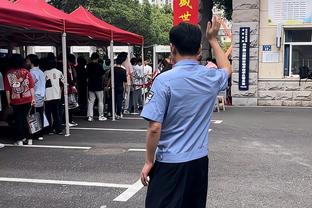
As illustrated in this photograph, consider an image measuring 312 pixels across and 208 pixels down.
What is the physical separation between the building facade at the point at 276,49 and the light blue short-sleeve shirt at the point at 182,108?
12890 millimetres

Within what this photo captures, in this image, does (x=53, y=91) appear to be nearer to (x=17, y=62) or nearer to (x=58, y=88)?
(x=58, y=88)

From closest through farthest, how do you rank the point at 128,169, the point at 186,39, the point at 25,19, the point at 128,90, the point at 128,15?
the point at 186,39
the point at 128,169
the point at 25,19
the point at 128,90
the point at 128,15

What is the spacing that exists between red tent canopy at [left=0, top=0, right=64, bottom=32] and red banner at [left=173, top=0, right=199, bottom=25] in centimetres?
676

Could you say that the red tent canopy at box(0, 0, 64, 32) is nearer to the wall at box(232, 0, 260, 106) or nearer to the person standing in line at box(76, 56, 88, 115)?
the person standing in line at box(76, 56, 88, 115)

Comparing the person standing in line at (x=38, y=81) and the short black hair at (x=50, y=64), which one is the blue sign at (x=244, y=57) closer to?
the short black hair at (x=50, y=64)

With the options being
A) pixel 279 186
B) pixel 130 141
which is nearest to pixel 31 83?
pixel 130 141

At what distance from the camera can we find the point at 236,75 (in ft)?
52.6

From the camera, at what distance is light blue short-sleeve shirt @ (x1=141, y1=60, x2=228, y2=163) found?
292cm

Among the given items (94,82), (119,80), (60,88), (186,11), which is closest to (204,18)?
(186,11)

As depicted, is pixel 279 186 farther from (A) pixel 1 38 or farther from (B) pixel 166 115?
(A) pixel 1 38

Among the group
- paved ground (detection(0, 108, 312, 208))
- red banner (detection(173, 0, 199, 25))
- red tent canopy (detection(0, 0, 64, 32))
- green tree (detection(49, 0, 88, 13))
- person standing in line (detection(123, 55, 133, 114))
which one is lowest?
paved ground (detection(0, 108, 312, 208))

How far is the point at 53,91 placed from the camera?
9562 millimetres

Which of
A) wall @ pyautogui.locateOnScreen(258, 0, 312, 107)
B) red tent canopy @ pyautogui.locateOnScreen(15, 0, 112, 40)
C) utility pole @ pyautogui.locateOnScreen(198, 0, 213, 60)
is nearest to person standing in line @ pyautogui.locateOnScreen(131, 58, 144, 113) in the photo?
red tent canopy @ pyautogui.locateOnScreen(15, 0, 112, 40)

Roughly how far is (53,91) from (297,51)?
9.33m
